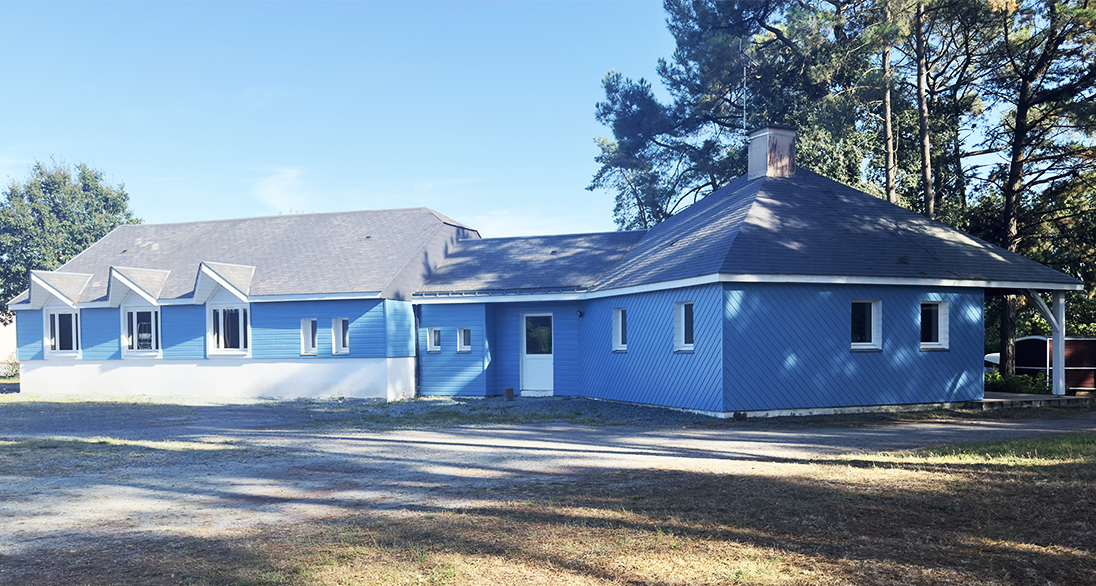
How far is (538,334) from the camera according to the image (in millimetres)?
22922

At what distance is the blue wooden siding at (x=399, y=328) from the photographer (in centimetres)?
2272

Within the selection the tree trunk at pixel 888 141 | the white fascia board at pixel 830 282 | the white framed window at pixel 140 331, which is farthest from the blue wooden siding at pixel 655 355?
the white framed window at pixel 140 331

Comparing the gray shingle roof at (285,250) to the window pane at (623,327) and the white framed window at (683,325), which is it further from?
the white framed window at (683,325)

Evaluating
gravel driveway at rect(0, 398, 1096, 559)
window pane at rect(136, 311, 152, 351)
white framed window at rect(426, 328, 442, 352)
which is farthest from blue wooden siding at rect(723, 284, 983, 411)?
window pane at rect(136, 311, 152, 351)

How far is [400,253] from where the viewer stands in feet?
81.9

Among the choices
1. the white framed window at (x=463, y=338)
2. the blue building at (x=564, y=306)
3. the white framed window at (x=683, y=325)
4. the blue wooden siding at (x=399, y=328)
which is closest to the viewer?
the blue building at (x=564, y=306)

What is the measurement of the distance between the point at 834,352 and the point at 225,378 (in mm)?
17397

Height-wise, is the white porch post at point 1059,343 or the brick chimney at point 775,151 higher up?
the brick chimney at point 775,151

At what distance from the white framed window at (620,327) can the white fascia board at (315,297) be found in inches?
271

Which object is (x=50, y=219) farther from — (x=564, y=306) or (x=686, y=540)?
(x=686, y=540)

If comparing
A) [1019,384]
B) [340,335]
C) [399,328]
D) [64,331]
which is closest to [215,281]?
[340,335]

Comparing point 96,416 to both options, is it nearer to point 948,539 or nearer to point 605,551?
point 605,551

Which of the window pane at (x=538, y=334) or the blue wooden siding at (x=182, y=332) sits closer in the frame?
the window pane at (x=538, y=334)

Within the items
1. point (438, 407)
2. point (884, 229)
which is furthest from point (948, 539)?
point (438, 407)
